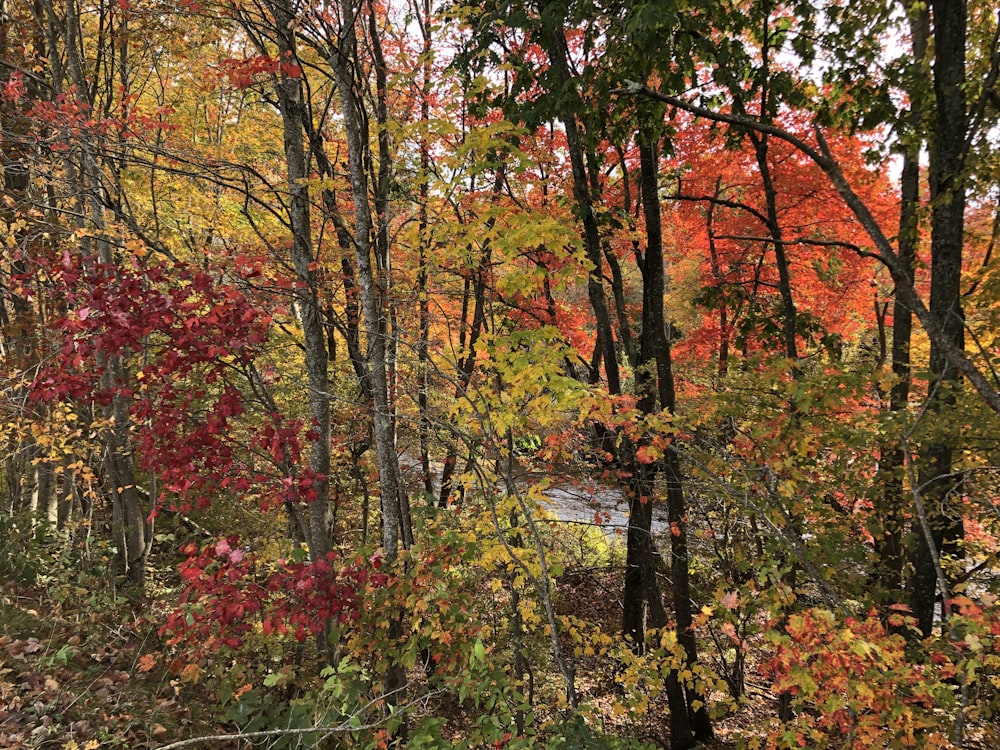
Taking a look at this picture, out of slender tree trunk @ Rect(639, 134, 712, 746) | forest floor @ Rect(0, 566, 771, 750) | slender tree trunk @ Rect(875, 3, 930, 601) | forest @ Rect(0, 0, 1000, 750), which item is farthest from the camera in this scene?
slender tree trunk @ Rect(639, 134, 712, 746)

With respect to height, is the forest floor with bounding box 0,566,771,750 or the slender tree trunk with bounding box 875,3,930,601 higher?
the slender tree trunk with bounding box 875,3,930,601

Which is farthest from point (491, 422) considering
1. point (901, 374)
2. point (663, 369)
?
point (901, 374)

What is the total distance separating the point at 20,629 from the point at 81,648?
2.67 ft

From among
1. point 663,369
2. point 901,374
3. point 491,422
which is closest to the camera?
point 491,422

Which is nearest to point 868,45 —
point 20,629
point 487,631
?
point 487,631

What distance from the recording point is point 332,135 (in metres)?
8.99

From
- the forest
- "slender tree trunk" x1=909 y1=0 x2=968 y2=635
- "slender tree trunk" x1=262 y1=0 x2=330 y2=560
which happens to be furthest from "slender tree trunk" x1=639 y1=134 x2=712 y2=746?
"slender tree trunk" x1=262 y1=0 x2=330 y2=560

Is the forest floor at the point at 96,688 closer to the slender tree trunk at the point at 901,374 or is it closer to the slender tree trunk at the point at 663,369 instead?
the slender tree trunk at the point at 663,369

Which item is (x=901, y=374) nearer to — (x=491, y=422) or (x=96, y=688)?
(x=491, y=422)

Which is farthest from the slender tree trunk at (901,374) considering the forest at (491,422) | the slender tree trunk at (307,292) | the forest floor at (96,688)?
the slender tree trunk at (307,292)

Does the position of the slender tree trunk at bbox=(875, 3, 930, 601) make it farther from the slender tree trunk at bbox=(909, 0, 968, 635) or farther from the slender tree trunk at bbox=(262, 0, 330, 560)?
the slender tree trunk at bbox=(262, 0, 330, 560)

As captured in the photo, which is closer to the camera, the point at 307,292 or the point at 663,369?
the point at 307,292

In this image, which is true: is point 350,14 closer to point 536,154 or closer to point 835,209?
point 536,154

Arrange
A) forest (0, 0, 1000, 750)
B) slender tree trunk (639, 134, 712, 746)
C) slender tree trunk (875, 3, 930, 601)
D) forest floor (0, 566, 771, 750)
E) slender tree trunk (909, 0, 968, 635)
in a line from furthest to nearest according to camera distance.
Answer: slender tree trunk (639, 134, 712, 746) → slender tree trunk (875, 3, 930, 601) → forest floor (0, 566, 771, 750) → slender tree trunk (909, 0, 968, 635) → forest (0, 0, 1000, 750)
